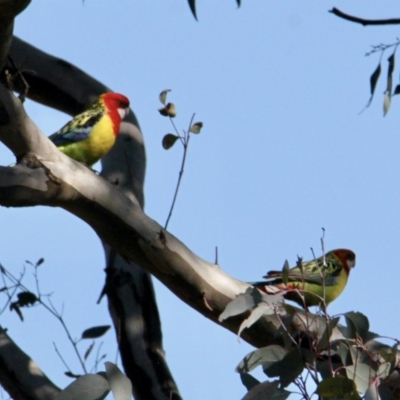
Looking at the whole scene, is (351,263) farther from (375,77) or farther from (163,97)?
(163,97)

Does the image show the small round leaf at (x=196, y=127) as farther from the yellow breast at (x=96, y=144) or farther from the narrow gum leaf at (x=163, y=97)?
the yellow breast at (x=96, y=144)

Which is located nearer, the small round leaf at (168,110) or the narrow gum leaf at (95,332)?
the small round leaf at (168,110)

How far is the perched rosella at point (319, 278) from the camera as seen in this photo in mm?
3682

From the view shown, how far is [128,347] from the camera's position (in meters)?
3.39

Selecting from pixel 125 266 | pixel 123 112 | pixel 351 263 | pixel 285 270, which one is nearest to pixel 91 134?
pixel 123 112

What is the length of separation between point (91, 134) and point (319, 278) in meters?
1.37

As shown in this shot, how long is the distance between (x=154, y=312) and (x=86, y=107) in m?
1.46

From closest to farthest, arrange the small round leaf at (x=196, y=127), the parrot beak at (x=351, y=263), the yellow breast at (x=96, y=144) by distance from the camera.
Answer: the small round leaf at (x=196, y=127) → the yellow breast at (x=96, y=144) → the parrot beak at (x=351, y=263)

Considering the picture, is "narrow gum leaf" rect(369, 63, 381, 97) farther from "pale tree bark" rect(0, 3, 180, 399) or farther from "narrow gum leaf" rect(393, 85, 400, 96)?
"pale tree bark" rect(0, 3, 180, 399)

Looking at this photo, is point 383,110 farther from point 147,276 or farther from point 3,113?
point 3,113

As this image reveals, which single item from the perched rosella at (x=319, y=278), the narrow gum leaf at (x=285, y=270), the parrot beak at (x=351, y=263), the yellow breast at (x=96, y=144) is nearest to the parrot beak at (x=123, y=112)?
the yellow breast at (x=96, y=144)

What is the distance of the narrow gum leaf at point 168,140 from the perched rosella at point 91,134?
1060 mm

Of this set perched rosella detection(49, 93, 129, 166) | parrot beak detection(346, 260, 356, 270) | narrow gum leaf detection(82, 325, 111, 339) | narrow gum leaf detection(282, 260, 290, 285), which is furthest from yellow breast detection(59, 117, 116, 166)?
narrow gum leaf detection(282, 260, 290, 285)

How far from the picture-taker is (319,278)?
168 inches
